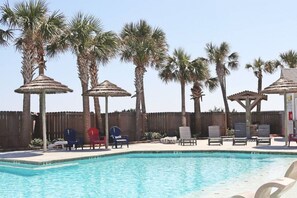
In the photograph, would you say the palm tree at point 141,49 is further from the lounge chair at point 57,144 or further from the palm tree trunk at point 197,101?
the lounge chair at point 57,144

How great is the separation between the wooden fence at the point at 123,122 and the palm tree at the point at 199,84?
42 cm

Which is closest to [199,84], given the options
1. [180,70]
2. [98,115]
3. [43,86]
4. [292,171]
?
[180,70]

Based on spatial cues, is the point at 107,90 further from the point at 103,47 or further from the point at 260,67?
the point at 260,67

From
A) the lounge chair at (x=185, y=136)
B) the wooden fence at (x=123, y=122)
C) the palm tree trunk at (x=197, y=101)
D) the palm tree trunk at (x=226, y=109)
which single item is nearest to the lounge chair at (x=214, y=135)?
the lounge chair at (x=185, y=136)

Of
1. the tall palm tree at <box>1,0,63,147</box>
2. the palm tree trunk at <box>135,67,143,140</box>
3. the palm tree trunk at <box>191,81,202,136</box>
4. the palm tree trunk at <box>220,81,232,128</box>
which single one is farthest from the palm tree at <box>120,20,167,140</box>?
the palm tree trunk at <box>220,81,232,128</box>

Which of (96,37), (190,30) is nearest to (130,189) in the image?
(96,37)

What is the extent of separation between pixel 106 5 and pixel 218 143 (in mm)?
7942

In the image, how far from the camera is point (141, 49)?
22.5 metres

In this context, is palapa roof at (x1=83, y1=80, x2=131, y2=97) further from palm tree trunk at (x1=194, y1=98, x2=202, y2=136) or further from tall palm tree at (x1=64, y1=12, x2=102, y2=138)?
palm tree trunk at (x1=194, y1=98, x2=202, y2=136)

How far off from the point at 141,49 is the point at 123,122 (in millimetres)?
3996

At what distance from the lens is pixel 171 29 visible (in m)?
23.2

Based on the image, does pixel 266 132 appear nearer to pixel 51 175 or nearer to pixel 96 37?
pixel 96 37

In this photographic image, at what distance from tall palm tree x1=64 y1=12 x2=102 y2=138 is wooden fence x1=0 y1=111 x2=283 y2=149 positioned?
1549mm

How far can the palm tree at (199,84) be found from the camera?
25.0 m
